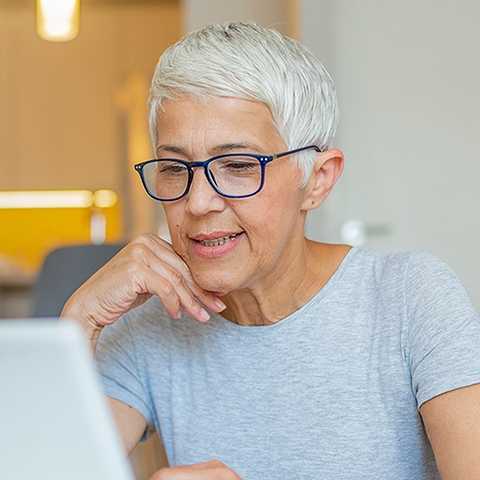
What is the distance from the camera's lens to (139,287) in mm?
1420

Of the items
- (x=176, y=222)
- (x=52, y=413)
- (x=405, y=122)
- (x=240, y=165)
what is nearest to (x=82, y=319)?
(x=176, y=222)

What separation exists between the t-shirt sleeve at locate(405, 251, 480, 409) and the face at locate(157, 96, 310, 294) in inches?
7.3

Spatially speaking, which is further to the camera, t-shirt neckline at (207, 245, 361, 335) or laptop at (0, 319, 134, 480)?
t-shirt neckline at (207, 245, 361, 335)

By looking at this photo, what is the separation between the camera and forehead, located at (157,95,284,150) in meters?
1.27

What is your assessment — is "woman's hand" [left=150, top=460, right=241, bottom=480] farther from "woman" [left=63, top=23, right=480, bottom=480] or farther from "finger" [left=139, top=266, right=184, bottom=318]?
"finger" [left=139, top=266, right=184, bottom=318]

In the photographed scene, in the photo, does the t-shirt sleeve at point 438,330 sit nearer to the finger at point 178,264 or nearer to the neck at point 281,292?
the neck at point 281,292

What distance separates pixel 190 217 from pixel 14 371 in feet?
2.88

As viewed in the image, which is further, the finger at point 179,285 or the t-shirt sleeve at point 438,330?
the finger at point 179,285

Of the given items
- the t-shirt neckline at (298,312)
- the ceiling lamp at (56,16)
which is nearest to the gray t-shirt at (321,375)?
the t-shirt neckline at (298,312)

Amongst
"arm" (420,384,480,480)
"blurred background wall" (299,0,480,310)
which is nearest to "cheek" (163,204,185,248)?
"arm" (420,384,480,480)

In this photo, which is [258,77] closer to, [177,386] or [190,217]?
[190,217]

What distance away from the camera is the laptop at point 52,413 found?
41 centimetres

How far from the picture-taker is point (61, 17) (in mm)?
4648

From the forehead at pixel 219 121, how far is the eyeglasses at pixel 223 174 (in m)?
0.02
